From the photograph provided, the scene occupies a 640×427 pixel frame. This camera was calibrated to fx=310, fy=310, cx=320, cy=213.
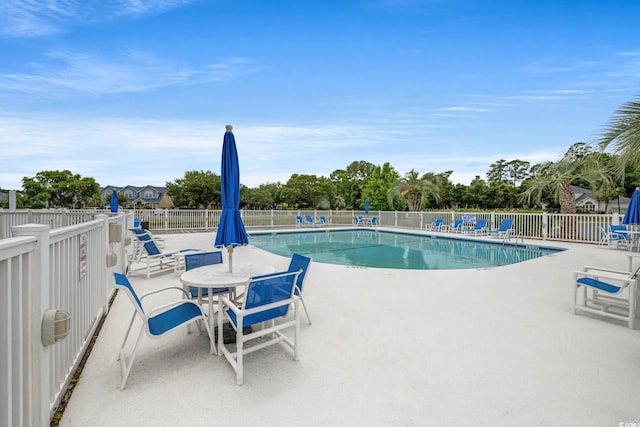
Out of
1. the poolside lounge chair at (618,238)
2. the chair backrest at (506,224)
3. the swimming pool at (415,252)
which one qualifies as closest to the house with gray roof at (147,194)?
the swimming pool at (415,252)

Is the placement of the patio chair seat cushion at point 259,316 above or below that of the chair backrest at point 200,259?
below

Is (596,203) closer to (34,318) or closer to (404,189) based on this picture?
(404,189)

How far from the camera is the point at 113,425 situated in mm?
1820

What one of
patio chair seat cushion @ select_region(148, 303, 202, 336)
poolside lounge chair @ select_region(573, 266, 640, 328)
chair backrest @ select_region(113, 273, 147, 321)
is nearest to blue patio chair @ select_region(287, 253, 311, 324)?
patio chair seat cushion @ select_region(148, 303, 202, 336)

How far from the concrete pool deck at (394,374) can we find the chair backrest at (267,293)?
40 cm

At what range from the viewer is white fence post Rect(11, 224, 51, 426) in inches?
58.1

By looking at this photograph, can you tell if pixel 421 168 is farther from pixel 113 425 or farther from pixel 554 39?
pixel 113 425

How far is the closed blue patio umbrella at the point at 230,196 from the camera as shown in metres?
4.96

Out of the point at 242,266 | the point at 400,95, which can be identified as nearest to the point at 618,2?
the point at 400,95

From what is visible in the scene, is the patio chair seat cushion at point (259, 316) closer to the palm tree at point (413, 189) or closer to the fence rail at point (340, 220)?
the fence rail at point (340, 220)

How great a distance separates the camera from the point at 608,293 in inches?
154

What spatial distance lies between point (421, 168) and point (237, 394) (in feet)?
69.2

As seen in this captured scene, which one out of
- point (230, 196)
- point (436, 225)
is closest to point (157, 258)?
point (230, 196)

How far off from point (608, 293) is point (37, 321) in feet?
18.3
